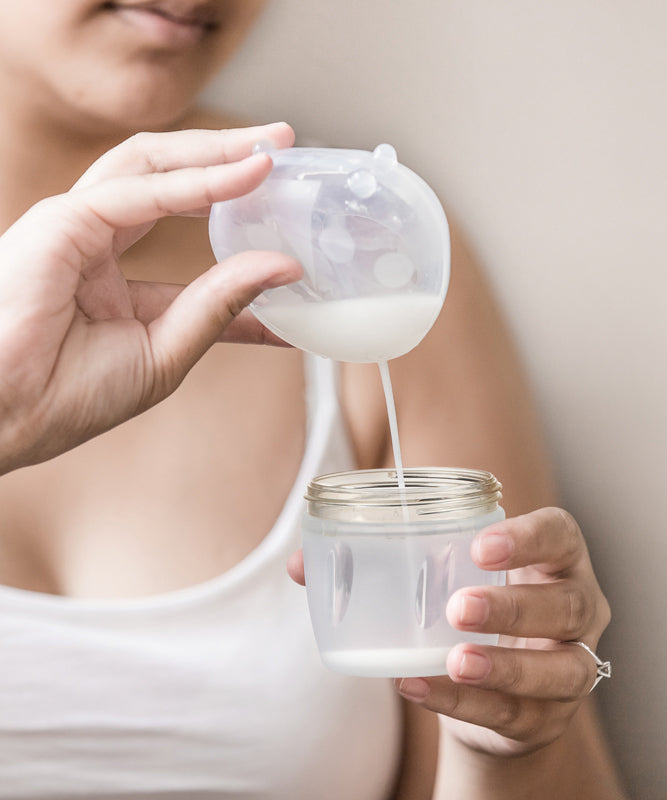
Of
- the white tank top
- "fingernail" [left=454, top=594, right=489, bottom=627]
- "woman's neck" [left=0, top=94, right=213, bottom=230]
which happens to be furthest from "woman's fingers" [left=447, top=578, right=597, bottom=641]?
"woman's neck" [left=0, top=94, right=213, bottom=230]

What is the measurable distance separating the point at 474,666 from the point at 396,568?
6 cm

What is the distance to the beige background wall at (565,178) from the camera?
32.3 inches

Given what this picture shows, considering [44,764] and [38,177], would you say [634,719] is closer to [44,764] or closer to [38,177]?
[44,764]

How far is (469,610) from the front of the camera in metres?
0.47

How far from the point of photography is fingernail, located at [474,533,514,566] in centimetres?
47

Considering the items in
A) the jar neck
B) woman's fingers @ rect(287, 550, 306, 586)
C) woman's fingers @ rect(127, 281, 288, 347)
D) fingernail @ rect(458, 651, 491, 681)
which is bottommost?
fingernail @ rect(458, 651, 491, 681)

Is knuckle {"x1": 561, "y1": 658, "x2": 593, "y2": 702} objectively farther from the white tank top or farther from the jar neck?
the white tank top

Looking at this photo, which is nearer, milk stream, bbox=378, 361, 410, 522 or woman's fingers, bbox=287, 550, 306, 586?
milk stream, bbox=378, 361, 410, 522

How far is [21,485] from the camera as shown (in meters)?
0.73

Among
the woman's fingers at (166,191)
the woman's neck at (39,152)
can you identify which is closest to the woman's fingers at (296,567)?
the woman's fingers at (166,191)

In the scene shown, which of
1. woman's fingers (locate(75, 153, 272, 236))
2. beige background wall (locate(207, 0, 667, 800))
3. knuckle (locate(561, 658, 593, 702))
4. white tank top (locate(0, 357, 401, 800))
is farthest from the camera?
beige background wall (locate(207, 0, 667, 800))

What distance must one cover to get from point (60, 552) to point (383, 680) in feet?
0.91

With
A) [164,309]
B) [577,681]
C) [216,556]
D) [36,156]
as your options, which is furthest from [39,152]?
[577,681]

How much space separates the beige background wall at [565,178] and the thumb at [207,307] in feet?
1.52
